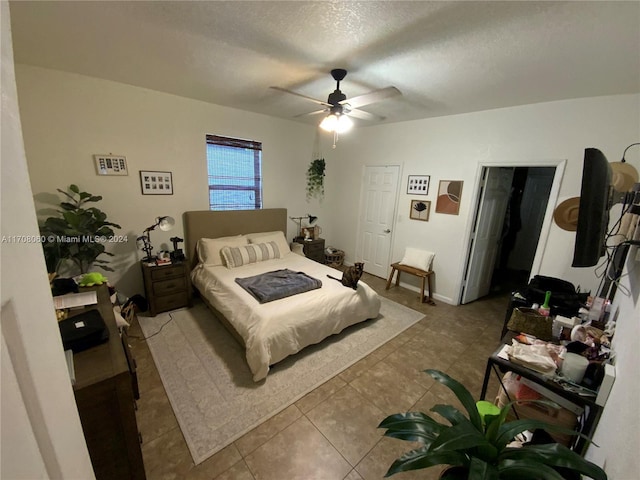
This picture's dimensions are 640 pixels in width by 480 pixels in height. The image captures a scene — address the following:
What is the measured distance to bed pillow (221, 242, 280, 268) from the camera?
3264 mm

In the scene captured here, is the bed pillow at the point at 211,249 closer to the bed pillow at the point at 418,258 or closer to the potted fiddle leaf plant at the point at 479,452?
the bed pillow at the point at 418,258

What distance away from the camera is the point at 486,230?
3.62 metres

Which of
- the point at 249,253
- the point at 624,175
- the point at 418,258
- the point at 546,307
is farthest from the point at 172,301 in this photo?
the point at 624,175

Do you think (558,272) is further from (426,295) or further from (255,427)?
(255,427)

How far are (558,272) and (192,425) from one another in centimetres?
371

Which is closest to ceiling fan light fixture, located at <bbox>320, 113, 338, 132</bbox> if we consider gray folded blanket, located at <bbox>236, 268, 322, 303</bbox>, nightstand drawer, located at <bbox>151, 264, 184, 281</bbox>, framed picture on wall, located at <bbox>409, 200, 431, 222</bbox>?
gray folded blanket, located at <bbox>236, 268, 322, 303</bbox>

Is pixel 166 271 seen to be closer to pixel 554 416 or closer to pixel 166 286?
pixel 166 286

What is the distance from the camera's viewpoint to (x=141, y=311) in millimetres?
3061

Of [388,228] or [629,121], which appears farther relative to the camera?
[388,228]

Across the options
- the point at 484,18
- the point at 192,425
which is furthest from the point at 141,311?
the point at 484,18

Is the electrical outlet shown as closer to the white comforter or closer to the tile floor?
the white comforter

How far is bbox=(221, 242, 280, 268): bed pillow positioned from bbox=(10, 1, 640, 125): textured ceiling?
6.21ft

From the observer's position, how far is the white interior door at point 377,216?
4156 millimetres

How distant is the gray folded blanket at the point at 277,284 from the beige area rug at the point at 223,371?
570 mm
